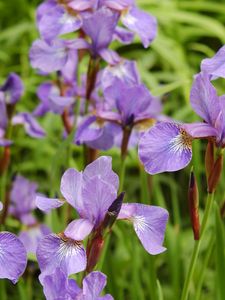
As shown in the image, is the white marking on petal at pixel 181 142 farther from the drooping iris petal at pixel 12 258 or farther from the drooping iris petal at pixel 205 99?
the drooping iris petal at pixel 12 258

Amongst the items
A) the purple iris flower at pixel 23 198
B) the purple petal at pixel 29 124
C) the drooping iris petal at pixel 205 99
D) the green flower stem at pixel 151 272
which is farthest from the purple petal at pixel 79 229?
the purple iris flower at pixel 23 198

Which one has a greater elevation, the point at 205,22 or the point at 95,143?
the point at 95,143

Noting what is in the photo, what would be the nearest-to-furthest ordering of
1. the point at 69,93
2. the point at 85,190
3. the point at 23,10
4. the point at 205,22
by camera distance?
the point at 85,190 < the point at 69,93 < the point at 205,22 < the point at 23,10

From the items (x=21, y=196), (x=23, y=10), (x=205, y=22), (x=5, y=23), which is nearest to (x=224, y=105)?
(x=21, y=196)

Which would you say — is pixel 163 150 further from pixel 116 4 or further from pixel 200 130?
pixel 116 4

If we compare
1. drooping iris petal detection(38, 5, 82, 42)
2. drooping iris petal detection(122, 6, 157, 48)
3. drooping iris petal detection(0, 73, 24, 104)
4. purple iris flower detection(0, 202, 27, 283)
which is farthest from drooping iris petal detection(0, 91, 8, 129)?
purple iris flower detection(0, 202, 27, 283)

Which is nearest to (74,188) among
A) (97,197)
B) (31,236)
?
(97,197)

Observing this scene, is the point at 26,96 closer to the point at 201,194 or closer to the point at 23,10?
the point at 23,10
